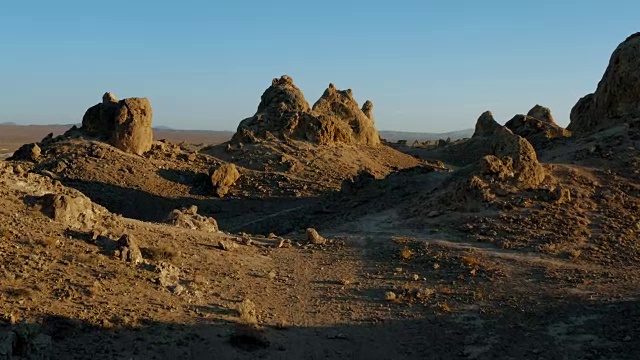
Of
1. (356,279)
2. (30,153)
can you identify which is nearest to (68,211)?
(356,279)

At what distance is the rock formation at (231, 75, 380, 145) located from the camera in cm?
3944

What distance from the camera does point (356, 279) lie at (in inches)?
579

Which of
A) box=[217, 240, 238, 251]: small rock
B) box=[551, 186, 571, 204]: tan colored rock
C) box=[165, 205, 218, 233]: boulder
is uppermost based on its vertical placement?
box=[551, 186, 571, 204]: tan colored rock

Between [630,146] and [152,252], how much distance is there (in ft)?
58.7

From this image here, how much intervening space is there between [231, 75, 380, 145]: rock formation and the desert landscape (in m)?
10.2

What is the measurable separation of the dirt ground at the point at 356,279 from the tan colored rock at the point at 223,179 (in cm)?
803

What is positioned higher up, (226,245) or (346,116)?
(346,116)

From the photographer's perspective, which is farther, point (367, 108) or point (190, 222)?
point (367, 108)

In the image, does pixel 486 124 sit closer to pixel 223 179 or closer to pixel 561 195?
pixel 223 179

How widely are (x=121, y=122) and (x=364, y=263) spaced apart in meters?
20.6

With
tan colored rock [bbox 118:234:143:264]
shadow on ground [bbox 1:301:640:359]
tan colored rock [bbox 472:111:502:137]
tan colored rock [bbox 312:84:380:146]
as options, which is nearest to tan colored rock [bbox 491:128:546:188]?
shadow on ground [bbox 1:301:640:359]

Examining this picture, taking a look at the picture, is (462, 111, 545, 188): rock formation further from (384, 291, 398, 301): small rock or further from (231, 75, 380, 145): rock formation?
(231, 75, 380, 145): rock formation

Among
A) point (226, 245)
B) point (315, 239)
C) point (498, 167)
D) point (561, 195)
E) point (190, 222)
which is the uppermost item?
point (498, 167)

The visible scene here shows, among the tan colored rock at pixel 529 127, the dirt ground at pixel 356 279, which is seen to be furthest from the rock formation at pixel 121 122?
the tan colored rock at pixel 529 127
